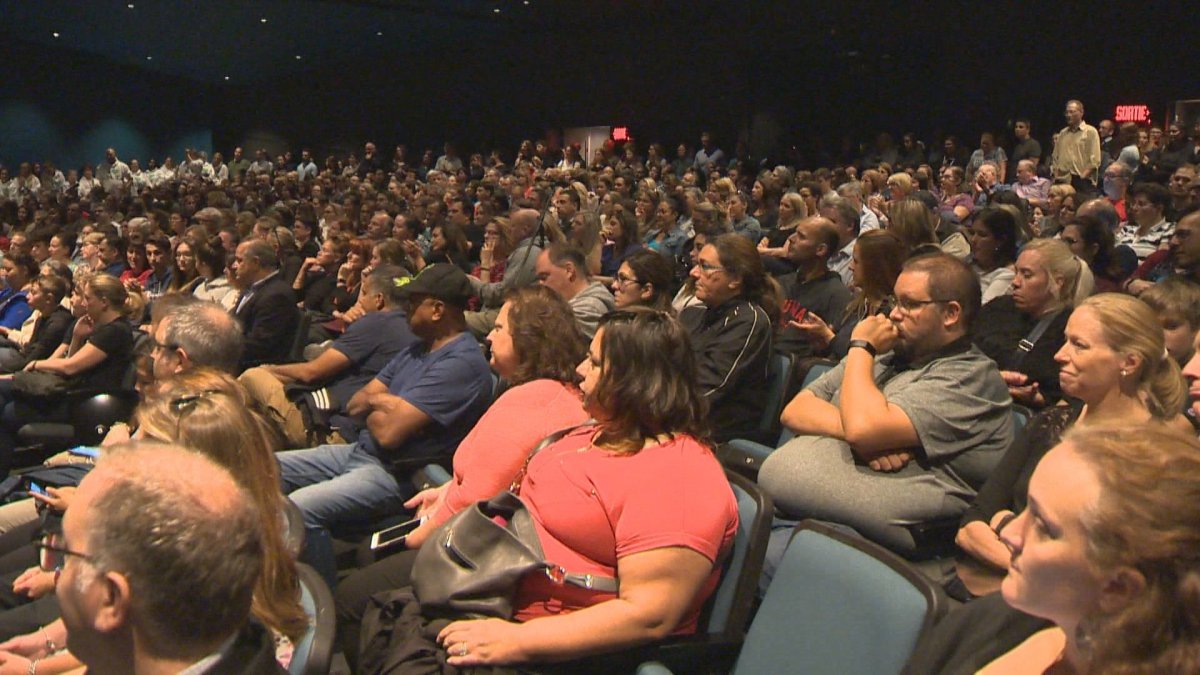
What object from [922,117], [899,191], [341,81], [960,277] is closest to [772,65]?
[922,117]

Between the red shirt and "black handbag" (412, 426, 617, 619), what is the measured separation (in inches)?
1.4

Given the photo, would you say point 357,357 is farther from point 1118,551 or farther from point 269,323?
point 1118,551

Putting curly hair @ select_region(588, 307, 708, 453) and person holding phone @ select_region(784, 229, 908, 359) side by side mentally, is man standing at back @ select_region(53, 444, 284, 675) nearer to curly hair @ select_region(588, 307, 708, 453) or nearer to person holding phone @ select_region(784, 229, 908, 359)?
curly hair @ select_region(588, 307, 708, 453)

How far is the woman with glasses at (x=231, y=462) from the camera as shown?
6.51 ft

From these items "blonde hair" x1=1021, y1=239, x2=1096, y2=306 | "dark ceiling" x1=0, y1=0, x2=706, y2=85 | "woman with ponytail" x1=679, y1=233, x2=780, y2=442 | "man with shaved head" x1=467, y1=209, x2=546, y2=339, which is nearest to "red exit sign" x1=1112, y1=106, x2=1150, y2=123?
"dark ceiling" x1=0, y1=0, x2=706, y2=85

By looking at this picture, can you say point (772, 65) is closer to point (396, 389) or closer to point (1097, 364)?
point (396, 389)

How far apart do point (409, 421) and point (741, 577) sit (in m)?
1.69

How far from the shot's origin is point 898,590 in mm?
1855

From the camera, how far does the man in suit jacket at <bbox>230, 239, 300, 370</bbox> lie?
216 inches

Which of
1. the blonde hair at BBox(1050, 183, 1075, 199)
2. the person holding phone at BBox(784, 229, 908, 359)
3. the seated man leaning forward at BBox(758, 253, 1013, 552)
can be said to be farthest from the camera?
the blonde hair at BBox(1050, 183, 1075, 199)

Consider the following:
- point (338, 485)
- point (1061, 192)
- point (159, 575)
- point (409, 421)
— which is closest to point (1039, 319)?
point (409, 421)

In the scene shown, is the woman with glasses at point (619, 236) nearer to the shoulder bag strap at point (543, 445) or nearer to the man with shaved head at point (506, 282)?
the man with shaved head at point (506, 282)

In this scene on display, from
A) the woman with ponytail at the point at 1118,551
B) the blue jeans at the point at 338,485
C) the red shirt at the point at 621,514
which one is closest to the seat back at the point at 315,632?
the red shirt at the point at 621,514

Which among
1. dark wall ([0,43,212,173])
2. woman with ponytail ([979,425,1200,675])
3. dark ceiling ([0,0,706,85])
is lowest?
dark wall ([0,43,212,173])
